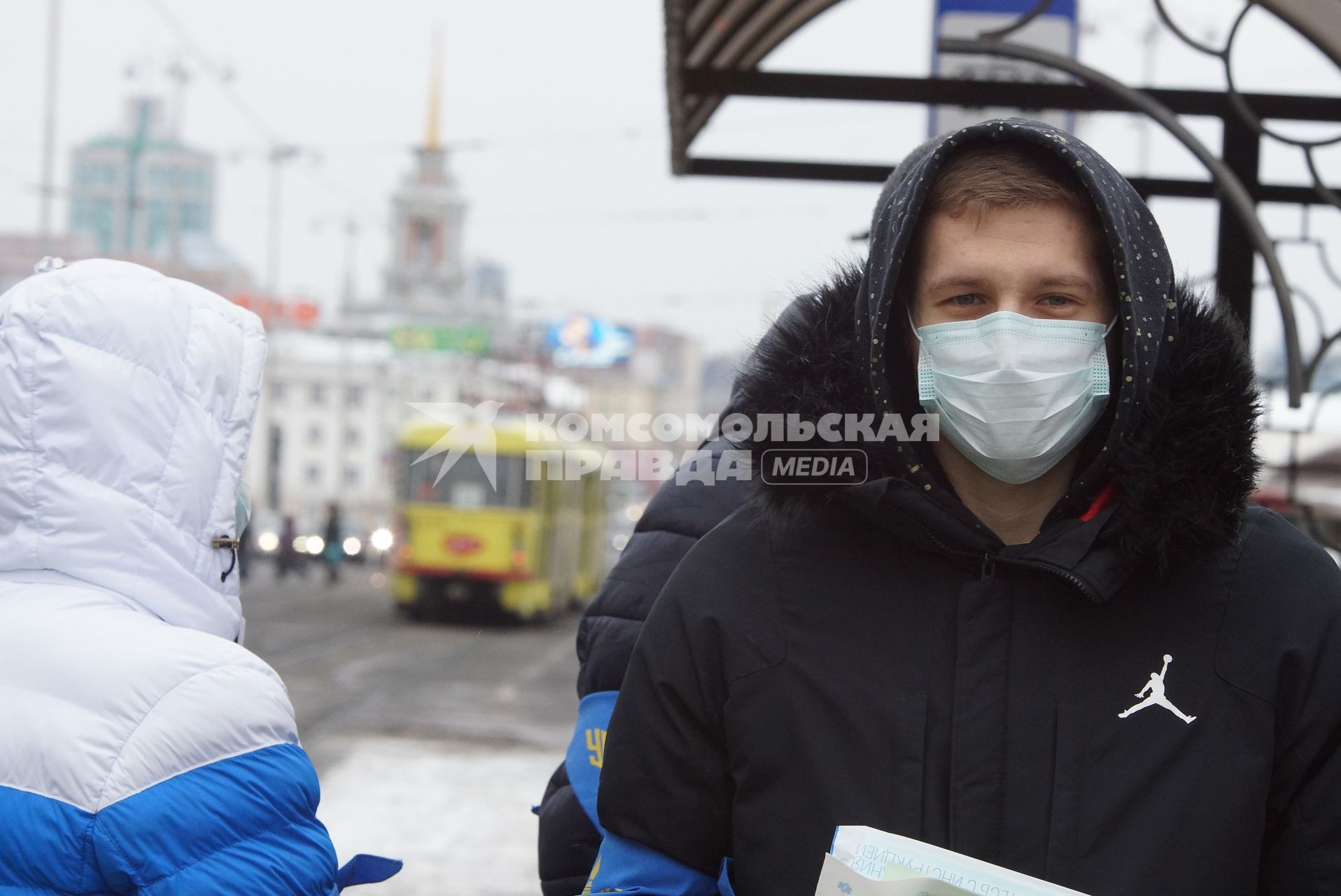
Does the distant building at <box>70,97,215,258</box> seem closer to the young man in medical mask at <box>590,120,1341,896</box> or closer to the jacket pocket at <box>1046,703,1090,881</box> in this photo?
the young man in medical mask at <box>590,120,1341,896</box>

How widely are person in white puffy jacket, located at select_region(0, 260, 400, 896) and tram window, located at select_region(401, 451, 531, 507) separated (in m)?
21.1

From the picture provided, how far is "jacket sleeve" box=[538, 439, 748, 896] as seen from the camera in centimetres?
256

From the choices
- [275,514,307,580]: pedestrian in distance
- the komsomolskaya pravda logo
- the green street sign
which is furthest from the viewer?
the green street sign

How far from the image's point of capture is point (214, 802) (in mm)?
1903

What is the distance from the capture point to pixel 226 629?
7.35ft

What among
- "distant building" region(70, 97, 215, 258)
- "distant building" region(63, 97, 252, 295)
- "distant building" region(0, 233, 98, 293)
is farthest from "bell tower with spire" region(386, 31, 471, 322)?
"distant building" region(0, 233, 98, 293)

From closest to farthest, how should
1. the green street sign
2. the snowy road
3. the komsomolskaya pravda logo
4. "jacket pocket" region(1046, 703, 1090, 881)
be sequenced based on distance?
"jacket pocket" region(1046, 703, 1090, 881)
the snowy road
the komsomolskaya pravda logo
the green street sign

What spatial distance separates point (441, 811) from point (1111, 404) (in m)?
Answer: 7.24

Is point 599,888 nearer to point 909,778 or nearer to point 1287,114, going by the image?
point 909,778

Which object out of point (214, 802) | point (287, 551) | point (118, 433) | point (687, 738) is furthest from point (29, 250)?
point (687, 738)

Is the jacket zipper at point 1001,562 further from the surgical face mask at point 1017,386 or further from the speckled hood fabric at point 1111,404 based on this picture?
the surgical face mask at point 1017,386

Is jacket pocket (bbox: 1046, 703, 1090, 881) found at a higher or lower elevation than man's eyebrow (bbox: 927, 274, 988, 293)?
lower

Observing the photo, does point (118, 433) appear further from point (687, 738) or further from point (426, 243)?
point (426, 243)

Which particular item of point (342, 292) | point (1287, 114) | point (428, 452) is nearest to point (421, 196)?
point (342, 292)
